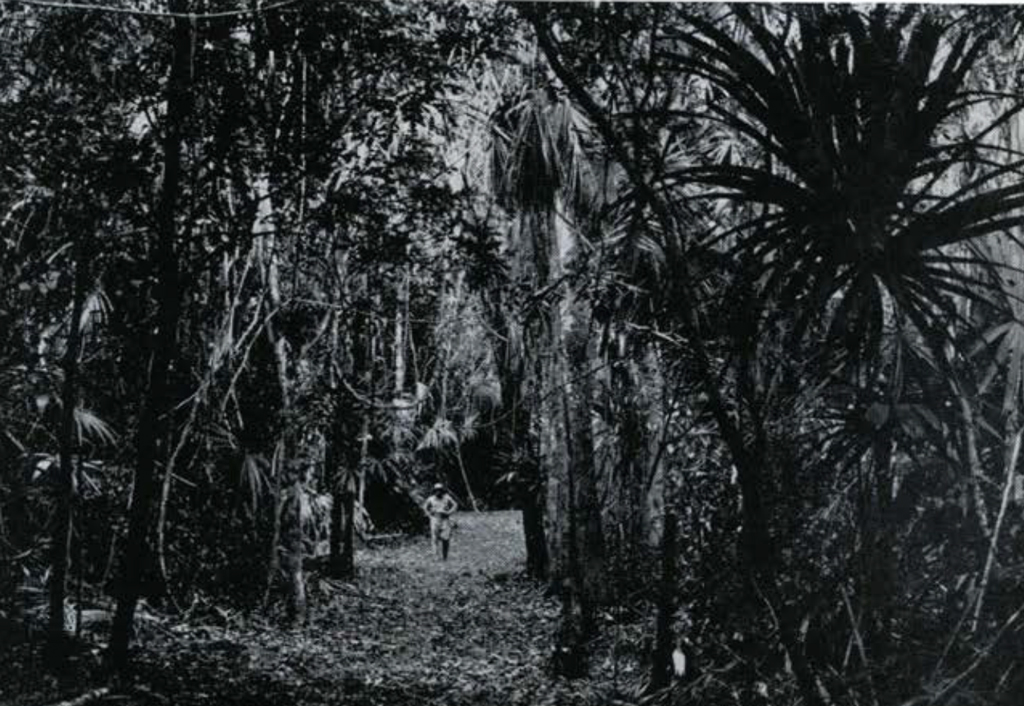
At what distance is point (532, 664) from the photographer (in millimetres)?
3943

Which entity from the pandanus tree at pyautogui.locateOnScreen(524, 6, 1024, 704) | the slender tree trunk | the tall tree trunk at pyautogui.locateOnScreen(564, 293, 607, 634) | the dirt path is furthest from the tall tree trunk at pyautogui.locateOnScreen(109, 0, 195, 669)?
the slender tree trunk

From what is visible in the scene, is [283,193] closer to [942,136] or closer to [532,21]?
[532,21]

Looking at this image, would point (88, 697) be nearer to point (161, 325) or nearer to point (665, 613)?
point (161, 325)

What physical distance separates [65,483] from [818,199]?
2883mm

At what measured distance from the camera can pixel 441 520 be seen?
7574mm

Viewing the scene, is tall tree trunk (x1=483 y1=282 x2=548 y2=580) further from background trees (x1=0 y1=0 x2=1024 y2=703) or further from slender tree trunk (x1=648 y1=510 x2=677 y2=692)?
slender tree trunk (x1=648 y1=510 x2=677 y2=692)

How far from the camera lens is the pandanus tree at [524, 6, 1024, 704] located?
2963mm

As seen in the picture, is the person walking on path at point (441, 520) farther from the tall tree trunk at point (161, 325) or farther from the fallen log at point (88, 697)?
the fallen log at point (88, 697)

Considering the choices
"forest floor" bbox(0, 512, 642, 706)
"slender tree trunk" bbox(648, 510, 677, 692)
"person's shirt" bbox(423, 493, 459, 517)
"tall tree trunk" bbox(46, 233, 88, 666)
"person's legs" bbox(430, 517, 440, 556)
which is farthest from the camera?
"person's shirt" bbox(423, 493, 459, 517)

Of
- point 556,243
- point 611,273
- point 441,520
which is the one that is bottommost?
point 441,520

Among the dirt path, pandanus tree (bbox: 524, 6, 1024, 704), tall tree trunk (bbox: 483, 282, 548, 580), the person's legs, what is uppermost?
pandanus tree (bbox: 524, 6, 1024, 704)

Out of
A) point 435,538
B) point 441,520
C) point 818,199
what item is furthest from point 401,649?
point 441,520

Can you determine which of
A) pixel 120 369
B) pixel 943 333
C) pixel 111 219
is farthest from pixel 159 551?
pixel 943 333

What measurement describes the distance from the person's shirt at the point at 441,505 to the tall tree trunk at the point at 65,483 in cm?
369
